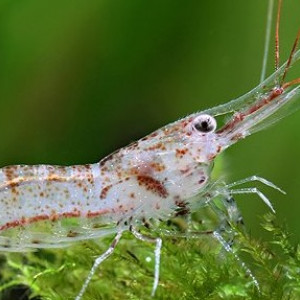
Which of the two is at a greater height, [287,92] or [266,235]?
[287,92]

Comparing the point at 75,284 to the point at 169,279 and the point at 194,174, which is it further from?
the point at 194,174

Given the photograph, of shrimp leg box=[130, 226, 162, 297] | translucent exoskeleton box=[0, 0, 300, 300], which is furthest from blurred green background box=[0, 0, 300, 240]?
shrimp leg box=[130, 226, 162, 297]

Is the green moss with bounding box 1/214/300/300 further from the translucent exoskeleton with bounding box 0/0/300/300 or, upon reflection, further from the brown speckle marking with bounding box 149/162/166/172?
the brown speckle marking with bounding box 149/162/166/172

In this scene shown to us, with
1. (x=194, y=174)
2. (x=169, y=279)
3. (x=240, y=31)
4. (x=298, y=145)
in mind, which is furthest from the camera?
(x=240, y=31)

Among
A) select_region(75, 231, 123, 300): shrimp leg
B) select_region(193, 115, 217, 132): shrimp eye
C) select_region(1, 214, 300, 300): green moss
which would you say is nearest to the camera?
select_region(1, 214, 300, 300): green moss

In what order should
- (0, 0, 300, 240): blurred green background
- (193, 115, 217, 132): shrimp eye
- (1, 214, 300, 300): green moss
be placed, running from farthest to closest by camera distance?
(0, 0, 300, 240): blurred green background
(193, 115, 217, 132): shrimp eye
(1, 214, 300, 300): green moss

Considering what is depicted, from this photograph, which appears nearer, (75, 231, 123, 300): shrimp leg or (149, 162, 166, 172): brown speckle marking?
(75, 231, 123, 300): shrimp leg

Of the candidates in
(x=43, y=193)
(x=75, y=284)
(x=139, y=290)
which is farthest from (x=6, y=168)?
(x=139, y=290)

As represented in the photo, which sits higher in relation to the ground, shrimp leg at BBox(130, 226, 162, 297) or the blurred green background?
the blurred green background
